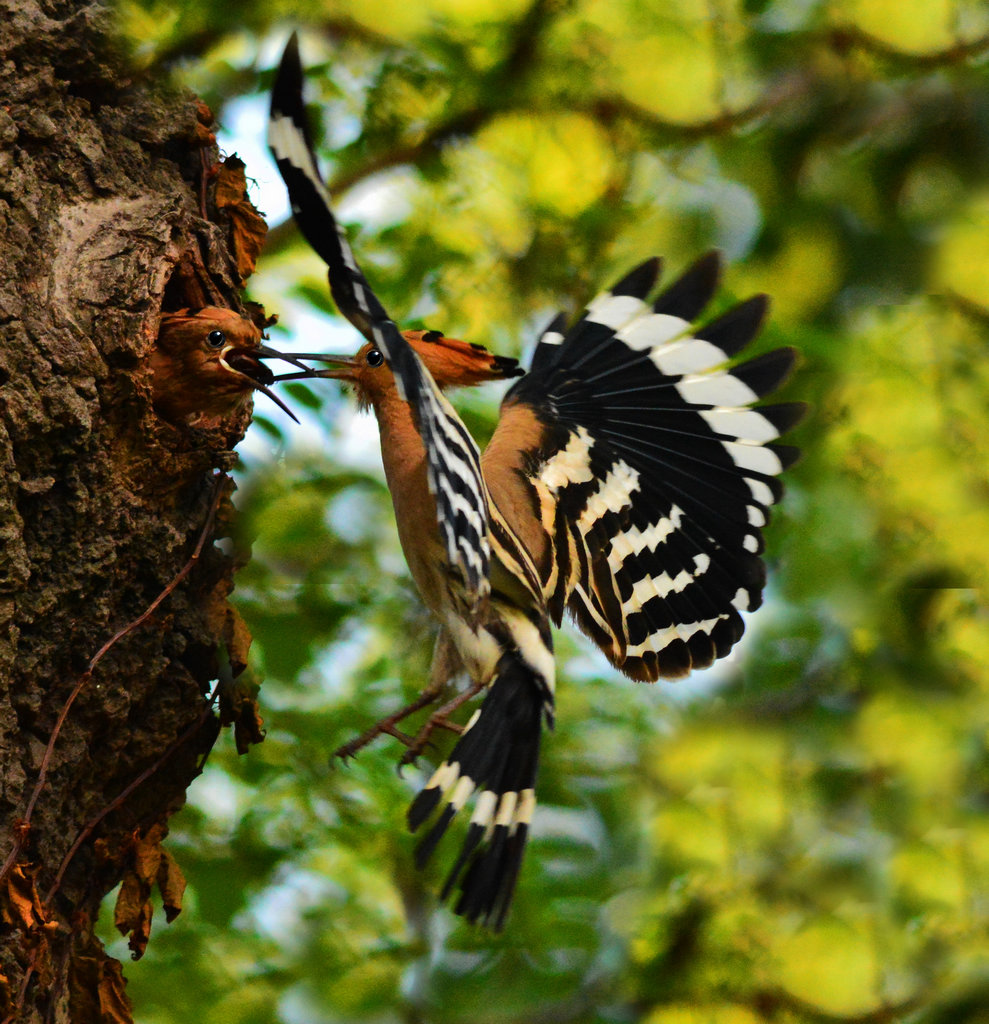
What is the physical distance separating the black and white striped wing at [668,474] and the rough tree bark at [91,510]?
0.67 m

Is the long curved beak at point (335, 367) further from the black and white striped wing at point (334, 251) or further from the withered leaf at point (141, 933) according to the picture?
the withered leaf at point (141, 933)

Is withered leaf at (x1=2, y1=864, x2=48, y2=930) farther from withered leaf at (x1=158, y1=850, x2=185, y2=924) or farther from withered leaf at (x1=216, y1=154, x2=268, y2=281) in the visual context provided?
withered leaf at (x1=216, y1=154, x2=268, y2=281)

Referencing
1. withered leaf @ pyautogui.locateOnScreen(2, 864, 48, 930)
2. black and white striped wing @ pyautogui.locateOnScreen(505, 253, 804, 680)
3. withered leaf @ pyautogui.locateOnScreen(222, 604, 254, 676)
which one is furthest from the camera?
black and white striped wing @ pyautogui.locateOnScreen(505, 253, 804, 680)

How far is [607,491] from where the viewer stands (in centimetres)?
222

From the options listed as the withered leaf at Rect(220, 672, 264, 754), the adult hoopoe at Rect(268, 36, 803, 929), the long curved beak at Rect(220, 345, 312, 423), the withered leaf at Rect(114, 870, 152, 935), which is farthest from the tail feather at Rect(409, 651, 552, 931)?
the long curved beak at Rect(220, 345, 312, 423)

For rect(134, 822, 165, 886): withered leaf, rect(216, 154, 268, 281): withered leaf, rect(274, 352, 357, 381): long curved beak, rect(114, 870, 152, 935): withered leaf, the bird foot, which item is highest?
rect(216, 154, 268, 281): withered leaf

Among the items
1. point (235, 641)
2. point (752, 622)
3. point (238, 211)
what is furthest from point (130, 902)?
point (752, 622)

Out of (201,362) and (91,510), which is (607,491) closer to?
(201,362)

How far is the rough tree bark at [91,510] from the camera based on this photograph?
150cm

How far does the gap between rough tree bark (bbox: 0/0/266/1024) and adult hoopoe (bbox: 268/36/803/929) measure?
325 mm

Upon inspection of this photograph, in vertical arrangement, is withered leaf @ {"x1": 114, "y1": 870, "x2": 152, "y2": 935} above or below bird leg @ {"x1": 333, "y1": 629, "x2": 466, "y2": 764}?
below

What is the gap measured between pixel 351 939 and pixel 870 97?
263cm

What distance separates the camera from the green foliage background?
2.40m

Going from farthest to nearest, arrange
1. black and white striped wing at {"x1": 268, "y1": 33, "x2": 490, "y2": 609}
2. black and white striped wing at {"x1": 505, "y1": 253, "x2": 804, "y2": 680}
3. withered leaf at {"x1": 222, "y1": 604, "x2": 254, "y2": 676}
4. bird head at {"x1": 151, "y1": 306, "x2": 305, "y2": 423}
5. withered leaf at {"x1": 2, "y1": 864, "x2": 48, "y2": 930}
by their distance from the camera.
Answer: black and white striped wing at {"x1": 505, "y1": 253, "x2": 804, "y2": 680} < withered leaf at {"x1": 222, "y1": 604, "x2": 254, "y2": 676} < bird head at {"x1": 151, "y1": 306, "x2": 305, "y2": 423} < withered leaf at {"x1": 2, "y1": 864, "x2": 48, "y2": 930} < black and white striped wing at {"x1": 268, "y1": 33, "x2": 490, "y2": 609}
